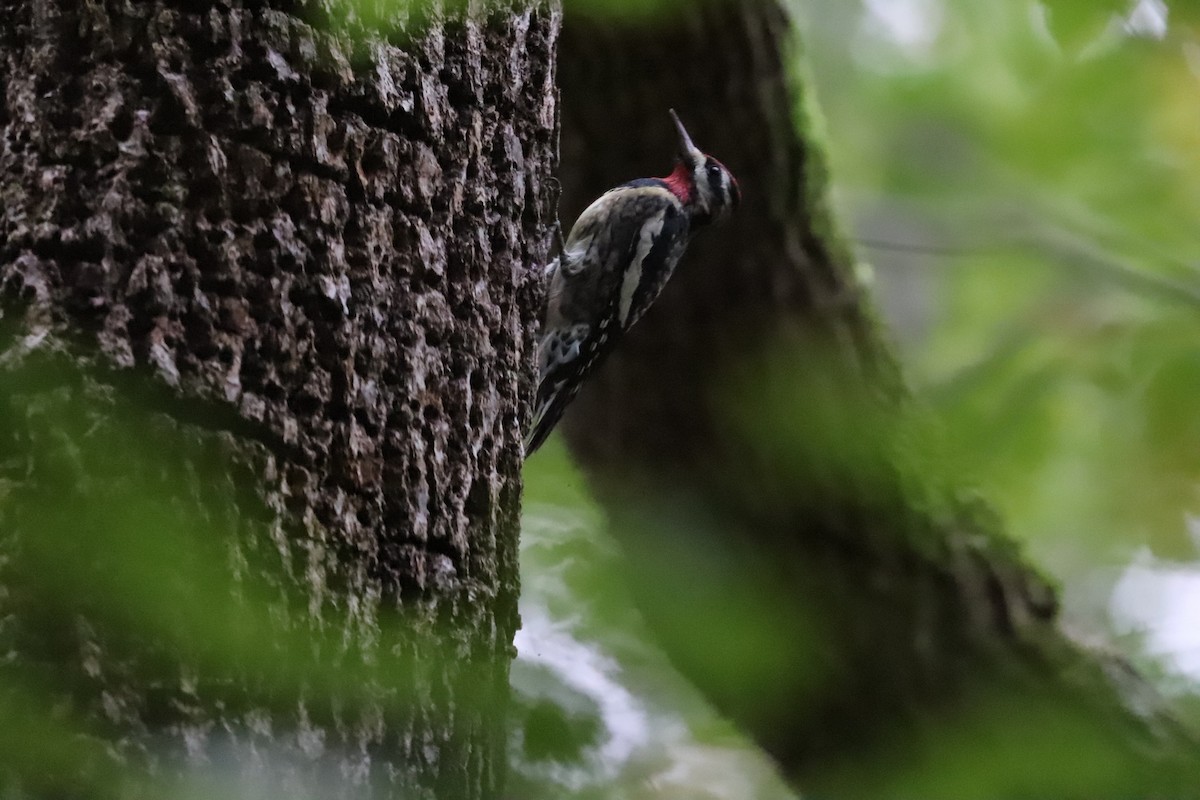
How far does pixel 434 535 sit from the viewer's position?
1166 millimetres

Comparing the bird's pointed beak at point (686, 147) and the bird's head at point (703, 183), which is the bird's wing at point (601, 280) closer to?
the bird's head at point (703, 183)

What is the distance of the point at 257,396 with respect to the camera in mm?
1035

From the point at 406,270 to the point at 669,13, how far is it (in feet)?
3.32

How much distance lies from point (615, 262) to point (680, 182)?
0.31 m

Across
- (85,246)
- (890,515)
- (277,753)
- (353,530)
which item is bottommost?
(277,753)

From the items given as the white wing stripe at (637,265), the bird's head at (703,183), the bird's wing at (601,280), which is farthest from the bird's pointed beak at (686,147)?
the white wing stripe at (637,265)

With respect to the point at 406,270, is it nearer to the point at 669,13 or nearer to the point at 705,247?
the point at 669,13

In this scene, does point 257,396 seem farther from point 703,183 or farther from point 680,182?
point 680,182

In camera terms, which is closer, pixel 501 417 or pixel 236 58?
pixel 236 58

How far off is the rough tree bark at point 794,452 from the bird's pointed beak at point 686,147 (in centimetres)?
3

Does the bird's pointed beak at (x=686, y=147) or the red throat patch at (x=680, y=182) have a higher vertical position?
the red throat patch at (x=680, y=182)

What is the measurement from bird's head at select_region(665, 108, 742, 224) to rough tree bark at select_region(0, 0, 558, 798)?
1.12m

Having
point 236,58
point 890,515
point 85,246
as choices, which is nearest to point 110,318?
point 85,246

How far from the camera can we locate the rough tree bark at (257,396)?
2.67 ft
